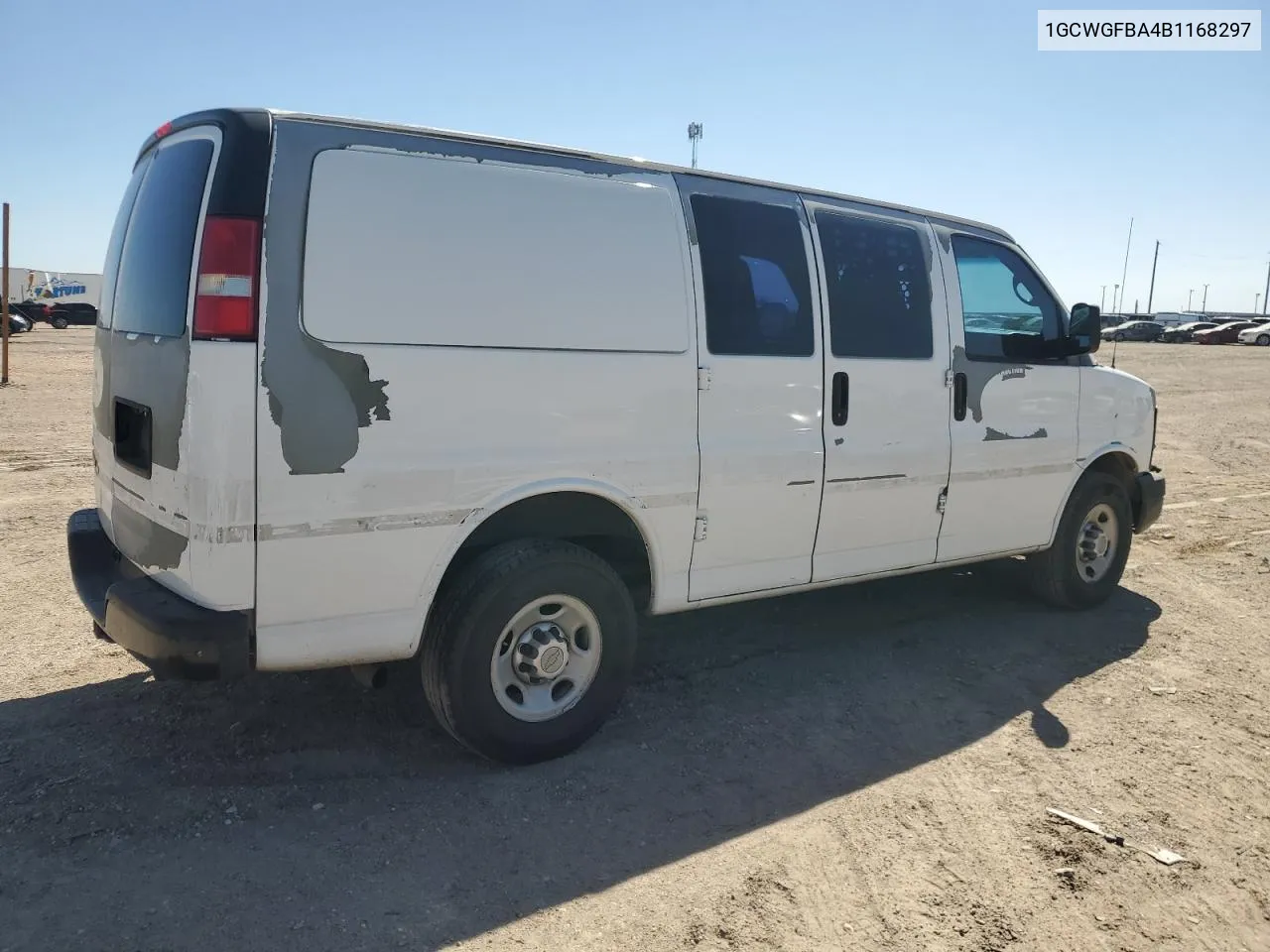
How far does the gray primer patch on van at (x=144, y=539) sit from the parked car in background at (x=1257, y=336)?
59979mm

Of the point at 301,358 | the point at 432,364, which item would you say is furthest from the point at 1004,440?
the point at 301,358

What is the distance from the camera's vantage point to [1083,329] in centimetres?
546

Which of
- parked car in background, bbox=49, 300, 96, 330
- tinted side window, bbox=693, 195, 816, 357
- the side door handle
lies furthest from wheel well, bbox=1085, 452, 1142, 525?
parked car in background, bbox=49, 300, 96, 330

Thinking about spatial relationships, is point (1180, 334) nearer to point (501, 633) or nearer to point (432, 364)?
point (501, 633)

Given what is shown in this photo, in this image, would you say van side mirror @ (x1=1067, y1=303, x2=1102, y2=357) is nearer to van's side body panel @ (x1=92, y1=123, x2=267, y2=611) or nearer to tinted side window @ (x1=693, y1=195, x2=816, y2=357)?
tinted side window @ (x1=693, y1=195, x2=816, y2=357)

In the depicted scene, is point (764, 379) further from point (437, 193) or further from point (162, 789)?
point (162, 789)

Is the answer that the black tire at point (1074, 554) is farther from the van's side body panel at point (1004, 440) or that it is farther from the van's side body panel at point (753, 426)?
the van's side body panel at point (753, 426)

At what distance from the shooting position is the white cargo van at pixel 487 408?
3111 mm

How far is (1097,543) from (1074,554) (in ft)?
0.95

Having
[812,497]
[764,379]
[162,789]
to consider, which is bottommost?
[162,789]

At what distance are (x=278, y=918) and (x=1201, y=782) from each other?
11.2 feet

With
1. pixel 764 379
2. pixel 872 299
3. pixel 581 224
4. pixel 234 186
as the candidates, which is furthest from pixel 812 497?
pixel 234 186

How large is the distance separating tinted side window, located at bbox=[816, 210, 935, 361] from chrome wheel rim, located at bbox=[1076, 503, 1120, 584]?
199 centimetres

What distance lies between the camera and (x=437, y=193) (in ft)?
11.2
